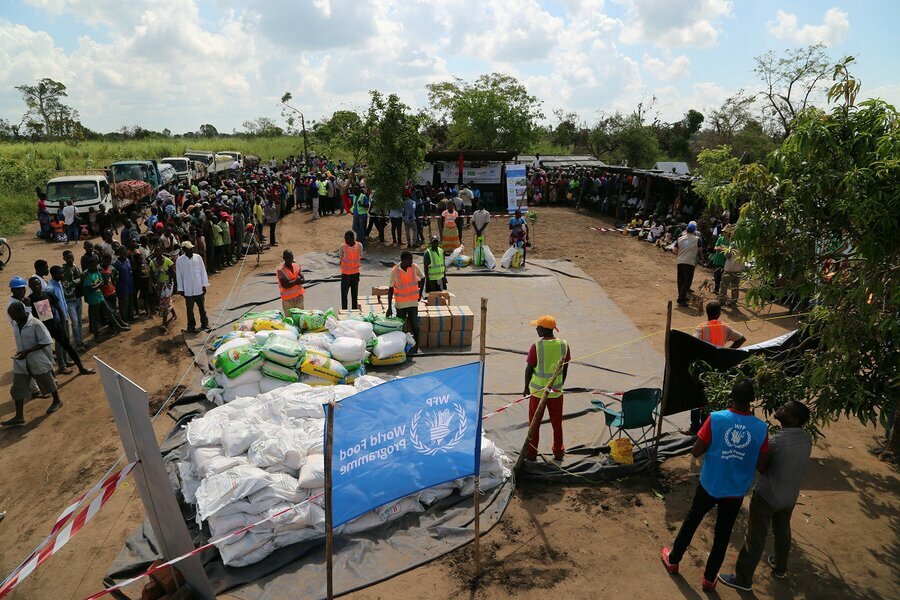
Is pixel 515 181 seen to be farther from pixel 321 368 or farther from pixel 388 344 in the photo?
pixel 321 368

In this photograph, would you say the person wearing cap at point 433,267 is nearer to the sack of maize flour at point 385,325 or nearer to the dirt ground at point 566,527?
the sack of maize flour at point 385,325

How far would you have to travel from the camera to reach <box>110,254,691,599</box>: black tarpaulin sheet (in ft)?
15.9

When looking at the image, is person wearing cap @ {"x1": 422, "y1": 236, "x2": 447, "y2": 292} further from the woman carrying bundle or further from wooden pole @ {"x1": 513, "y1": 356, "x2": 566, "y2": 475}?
the woman carrying bundle

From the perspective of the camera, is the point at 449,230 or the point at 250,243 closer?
the point at 250,243

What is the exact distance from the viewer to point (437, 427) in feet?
14.7

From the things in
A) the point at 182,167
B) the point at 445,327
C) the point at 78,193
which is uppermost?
the point at 182,167

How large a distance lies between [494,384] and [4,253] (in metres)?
15.6

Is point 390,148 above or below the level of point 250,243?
above

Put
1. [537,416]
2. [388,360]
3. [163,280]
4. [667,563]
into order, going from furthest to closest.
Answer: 1. [163,280]
2. [388,360]
3. [537,416]
4. [667,563]

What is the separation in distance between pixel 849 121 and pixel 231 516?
5.88 metres

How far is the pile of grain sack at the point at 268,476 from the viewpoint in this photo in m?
5.02

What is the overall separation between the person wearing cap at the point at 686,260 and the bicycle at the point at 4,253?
16717 millimetres

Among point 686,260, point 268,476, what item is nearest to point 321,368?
point 268,476

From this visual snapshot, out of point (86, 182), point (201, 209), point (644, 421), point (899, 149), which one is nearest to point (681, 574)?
point (644, 421)
